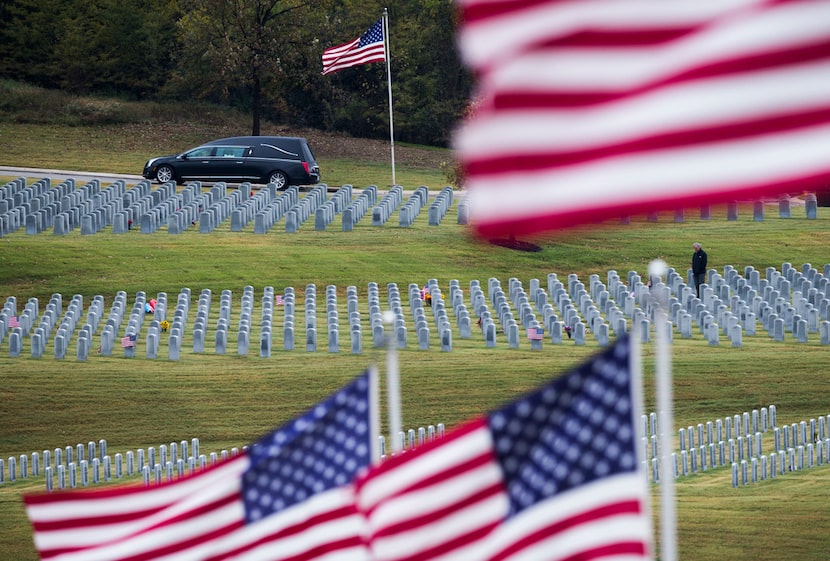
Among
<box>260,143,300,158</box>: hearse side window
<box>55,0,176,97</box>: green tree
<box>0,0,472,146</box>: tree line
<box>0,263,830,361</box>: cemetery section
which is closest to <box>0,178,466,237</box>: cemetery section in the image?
<box>260,143,300,158</box>: hearse side window

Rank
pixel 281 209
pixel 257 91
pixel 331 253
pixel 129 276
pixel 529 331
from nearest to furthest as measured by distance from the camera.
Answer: pixel 529 331
pixel 129 276
pixel 331 253
pixel 281 209
pixel 257 91

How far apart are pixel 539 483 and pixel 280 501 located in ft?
4.93

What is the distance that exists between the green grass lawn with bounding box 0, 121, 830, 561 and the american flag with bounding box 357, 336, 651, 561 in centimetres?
474

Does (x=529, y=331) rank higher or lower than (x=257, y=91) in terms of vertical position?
lower

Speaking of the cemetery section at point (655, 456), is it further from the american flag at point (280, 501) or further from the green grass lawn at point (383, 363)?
the american flag at point (280, 501)

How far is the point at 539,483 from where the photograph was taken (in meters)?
5.52

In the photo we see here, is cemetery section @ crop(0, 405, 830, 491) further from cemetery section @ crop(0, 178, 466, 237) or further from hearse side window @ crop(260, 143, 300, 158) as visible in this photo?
hearse side window @ crop(260, 143, 300, 158)

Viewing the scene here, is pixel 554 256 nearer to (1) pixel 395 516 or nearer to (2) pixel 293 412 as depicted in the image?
(2) pixel 293 412

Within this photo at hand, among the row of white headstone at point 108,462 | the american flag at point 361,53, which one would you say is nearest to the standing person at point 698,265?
the row of white headstone at point 108,462

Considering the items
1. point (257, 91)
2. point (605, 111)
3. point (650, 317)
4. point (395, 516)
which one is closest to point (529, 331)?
point (650, 317)

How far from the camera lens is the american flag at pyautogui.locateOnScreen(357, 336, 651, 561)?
5.45 m

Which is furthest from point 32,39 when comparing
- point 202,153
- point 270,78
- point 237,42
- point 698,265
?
point 698,265

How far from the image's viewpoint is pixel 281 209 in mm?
40750

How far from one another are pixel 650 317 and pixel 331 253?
9653mm
